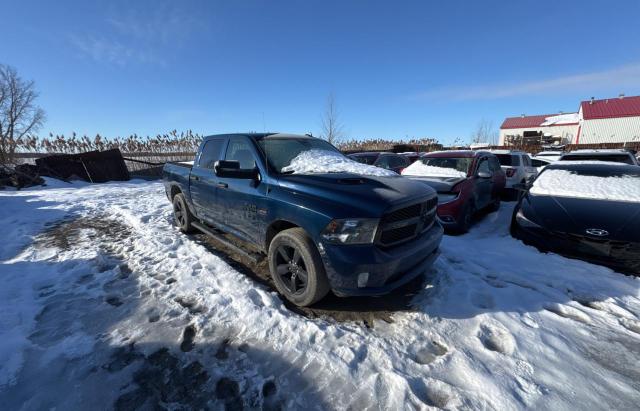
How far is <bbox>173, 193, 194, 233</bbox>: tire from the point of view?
16.6ft

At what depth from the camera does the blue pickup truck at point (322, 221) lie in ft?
8.06

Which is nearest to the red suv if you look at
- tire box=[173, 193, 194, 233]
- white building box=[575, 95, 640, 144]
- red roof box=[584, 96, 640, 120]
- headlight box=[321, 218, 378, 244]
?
headlight box=[321, 218, 378, 244]

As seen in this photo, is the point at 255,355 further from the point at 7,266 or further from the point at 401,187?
the point at 7,266

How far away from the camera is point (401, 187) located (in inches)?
116

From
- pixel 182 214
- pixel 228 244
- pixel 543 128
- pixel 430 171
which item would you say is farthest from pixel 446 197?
pixel 543 128

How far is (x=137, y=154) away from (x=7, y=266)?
16.3m

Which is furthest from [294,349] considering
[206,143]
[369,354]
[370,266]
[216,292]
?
[206,143]

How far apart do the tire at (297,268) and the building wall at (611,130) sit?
48616 mm

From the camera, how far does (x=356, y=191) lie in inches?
105

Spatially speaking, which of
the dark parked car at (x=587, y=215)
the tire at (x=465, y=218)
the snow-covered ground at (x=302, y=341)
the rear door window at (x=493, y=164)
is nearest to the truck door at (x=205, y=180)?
the snow-covered ground at (x=302, y=341)

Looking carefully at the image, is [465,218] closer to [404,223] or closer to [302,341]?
[404,223]

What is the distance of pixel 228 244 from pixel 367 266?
86.1 inches

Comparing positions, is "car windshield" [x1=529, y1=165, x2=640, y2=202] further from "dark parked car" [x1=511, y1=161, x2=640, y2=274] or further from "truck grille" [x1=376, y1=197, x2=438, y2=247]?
"truck grille" [x1=376, y1=197, x2=438, y2=247]

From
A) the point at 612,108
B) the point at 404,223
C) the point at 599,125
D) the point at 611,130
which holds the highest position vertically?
the point at 612,108
